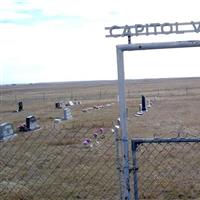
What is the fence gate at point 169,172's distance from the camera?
33.4 feet

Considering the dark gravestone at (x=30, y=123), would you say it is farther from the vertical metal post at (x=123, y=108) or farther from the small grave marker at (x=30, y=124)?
the vertical metal post at (x=123, y=108)

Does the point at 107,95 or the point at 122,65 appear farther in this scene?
the point at 107,95

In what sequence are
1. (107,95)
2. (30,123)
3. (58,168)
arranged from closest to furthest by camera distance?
(58,168) → (30,123) → (107,95)

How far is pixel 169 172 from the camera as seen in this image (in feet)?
40.5

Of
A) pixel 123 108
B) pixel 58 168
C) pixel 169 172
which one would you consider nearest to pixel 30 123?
pixel 58 168

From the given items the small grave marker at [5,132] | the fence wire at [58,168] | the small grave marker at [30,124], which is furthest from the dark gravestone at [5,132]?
the small grave marker at [30,124]

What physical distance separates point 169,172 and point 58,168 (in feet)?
10.1

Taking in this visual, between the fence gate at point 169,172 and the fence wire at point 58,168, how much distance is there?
2.20 feet

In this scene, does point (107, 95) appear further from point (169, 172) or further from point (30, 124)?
point (169, 172)

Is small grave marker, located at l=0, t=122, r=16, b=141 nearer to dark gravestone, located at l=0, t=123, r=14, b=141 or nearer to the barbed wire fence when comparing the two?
dark gravestone, located at l=0, t=123, r=14, b=141

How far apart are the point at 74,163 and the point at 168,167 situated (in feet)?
9.21

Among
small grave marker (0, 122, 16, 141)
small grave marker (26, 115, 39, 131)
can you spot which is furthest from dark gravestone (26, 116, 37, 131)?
small grave marker (0, 122, 16, 141)

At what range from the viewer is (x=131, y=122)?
26656 mm

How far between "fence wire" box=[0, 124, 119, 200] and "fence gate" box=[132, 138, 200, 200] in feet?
2.20
